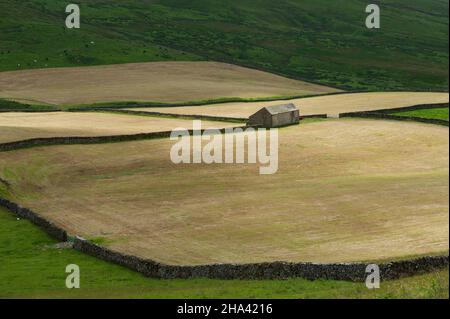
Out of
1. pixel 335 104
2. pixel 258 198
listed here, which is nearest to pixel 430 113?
pixel 335 104

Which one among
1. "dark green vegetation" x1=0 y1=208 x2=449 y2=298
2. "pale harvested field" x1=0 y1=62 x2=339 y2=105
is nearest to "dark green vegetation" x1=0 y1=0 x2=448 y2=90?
"pale harvested field" x1=0 y1=62 x2=339 y2=105

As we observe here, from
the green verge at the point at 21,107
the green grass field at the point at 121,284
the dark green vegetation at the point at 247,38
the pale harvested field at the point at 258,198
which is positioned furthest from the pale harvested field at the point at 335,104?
the green grass field at the point at 121,284

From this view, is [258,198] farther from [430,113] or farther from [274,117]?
[430,113]

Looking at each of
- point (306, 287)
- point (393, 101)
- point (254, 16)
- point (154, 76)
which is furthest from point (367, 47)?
point (306, 287)

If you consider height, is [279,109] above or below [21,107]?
above

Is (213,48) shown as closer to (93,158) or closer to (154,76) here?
(154,76)

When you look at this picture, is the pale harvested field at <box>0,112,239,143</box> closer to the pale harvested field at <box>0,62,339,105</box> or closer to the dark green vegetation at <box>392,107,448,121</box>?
the pale harvested field at <box>0,62,339,105</box>
